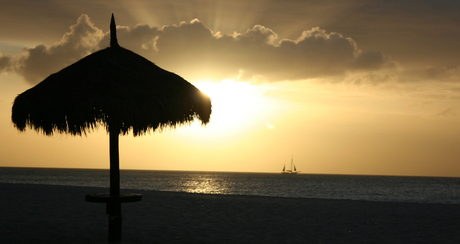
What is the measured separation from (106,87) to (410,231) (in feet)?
33.2

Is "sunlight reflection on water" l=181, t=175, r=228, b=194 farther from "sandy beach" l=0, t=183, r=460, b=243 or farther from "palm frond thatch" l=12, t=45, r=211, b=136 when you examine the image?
"palm frond thatch" l=12, t=45, r=211, b=136

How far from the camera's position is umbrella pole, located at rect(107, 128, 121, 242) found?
29.7 ft

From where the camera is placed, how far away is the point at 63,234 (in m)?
11.1

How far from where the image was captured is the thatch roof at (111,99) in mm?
8117

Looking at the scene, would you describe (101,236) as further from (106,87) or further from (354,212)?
(354,212)

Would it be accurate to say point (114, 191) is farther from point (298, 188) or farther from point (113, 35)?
point (298, 188)

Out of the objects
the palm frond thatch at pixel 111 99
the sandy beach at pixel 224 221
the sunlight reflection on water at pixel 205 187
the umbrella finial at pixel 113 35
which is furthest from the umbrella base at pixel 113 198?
the sunlight reflection on water at pixel 205 187

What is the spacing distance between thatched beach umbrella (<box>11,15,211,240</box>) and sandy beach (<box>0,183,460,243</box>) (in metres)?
2.79

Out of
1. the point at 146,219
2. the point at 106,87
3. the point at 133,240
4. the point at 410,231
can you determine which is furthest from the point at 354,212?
the point at 106,87

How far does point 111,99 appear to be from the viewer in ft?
26.5

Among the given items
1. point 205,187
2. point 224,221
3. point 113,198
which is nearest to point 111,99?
point 113,198

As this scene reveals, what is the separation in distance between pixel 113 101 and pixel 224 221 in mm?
7358

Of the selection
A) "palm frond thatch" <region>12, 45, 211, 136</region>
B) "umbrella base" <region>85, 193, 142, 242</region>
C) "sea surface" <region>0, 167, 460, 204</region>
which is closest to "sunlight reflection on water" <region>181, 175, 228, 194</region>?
"sea surface" <region>0, 167, 460, 204</region>

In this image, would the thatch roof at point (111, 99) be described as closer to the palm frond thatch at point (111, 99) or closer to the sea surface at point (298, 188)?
the palm frond thatch at point (111, 99)
